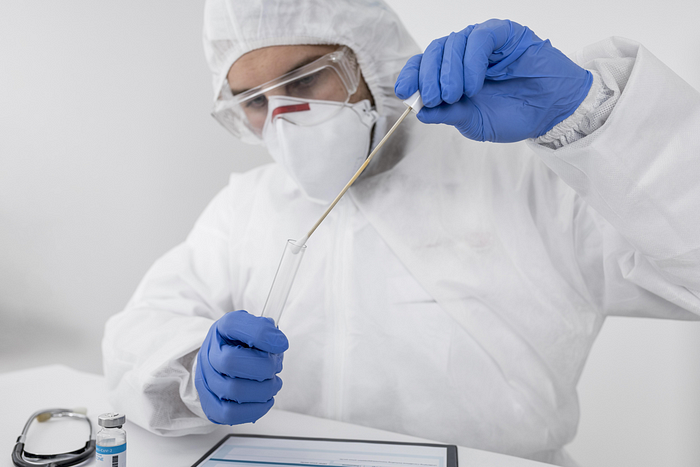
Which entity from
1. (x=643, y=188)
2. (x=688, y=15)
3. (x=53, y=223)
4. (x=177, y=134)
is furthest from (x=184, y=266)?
(x=688, y=15)

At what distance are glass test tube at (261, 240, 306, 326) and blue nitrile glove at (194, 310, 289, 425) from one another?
0.10ft

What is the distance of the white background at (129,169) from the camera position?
3.67 feet

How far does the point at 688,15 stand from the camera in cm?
118

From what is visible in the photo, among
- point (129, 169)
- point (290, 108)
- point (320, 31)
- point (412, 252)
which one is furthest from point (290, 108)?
point (129, 169)

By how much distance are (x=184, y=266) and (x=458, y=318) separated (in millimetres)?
680

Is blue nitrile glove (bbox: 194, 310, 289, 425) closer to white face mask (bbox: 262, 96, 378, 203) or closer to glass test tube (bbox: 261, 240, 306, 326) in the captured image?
glass test tube (bbox: 261, 240, 306, 326)

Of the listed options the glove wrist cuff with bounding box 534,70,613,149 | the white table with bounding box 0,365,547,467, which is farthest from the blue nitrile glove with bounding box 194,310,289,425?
the glove wrist cuff with bounding box 534,70,613,149

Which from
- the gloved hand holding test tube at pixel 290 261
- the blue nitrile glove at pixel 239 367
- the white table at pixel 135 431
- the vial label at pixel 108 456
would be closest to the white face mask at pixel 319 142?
the gloved hand holding test tube at pixel 290 261

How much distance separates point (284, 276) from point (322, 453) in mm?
291

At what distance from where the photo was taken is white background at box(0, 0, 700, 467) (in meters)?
1.12

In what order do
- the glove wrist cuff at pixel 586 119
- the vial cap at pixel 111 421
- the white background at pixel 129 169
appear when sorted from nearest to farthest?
the vial cap at pixel 111 421 < the glove wrist cuff at pixel 586 119 < the white background at pixel 129 169

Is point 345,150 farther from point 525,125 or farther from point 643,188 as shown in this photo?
point 643,188

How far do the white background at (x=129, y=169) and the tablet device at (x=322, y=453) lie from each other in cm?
69

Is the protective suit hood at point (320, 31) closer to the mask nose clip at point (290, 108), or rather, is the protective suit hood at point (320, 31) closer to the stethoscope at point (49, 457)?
the mask nose clip at point (290, 108)
